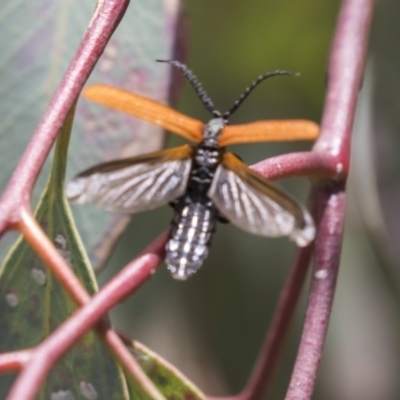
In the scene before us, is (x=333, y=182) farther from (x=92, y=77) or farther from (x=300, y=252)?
(x=92, y=77)

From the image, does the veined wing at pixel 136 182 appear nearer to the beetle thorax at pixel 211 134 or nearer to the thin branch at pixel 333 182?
the beetle thorax at pixel 211 134

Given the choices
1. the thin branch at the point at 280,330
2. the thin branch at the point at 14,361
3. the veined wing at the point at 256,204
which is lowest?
the thin branch at the point at 280,330

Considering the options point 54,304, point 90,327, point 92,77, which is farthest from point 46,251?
point 92,77

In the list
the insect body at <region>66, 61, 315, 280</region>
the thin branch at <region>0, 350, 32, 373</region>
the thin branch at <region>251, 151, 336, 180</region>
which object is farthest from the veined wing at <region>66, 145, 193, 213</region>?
the thin branch at <region>0, 350, 32, 373</region>

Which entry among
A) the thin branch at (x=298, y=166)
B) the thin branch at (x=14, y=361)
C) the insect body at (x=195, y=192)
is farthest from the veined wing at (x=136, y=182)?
the thin branch at (x=14, y=361)

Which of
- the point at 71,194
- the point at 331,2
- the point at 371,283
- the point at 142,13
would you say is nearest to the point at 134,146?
the point at 142,13

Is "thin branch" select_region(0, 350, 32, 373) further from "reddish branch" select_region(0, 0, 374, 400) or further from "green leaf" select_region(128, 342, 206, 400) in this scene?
"green leaf" select_region(128, 342, 206, 400)
